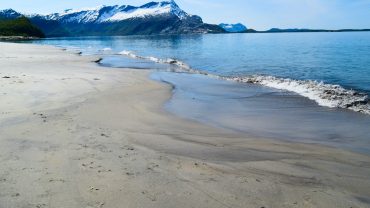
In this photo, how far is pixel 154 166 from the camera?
732 centimetres

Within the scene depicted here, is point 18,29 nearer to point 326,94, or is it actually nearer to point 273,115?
point 326,94

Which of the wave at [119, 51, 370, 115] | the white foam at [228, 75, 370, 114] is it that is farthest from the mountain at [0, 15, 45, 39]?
the white foam at [228, 75, 370, 114]

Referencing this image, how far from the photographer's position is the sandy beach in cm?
593

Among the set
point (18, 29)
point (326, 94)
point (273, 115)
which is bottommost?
point (273, 115)

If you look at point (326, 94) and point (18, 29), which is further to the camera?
point (18, 29)

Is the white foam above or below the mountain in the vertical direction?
below

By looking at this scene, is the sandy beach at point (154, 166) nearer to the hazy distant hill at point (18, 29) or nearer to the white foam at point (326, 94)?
the white foam at point (326, 94)

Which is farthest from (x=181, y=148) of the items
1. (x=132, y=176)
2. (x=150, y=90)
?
(x=150, y=90)

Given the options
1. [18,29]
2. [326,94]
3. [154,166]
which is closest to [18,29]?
[18,29]

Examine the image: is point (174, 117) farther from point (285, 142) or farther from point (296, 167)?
point (296, 167)

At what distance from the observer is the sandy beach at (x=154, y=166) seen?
5934mm

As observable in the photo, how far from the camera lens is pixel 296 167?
7547 mm

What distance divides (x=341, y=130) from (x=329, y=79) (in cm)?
1358

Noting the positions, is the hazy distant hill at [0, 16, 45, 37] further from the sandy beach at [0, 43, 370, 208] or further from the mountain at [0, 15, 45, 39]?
the sandy beach at [0, 43, 370, 208]
